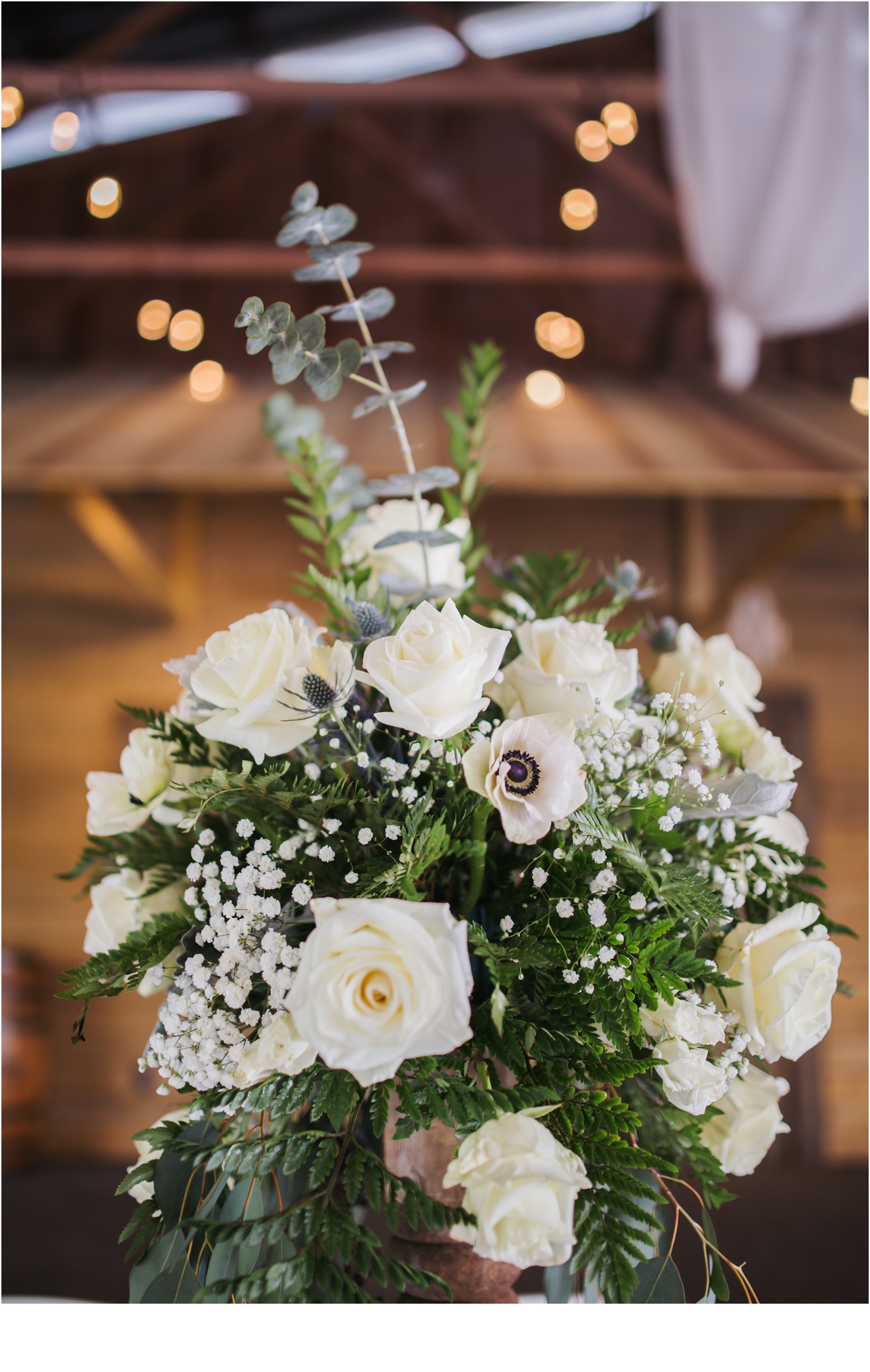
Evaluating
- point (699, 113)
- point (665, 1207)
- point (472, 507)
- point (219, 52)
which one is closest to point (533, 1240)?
point (665, 1207)

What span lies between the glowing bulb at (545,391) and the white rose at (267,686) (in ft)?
9.05

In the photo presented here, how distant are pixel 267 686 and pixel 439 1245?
0.44 m

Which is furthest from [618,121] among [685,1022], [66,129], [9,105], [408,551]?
[685,1022]

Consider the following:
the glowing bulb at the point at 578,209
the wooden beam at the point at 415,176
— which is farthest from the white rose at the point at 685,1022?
the glowing bulb at the point at 578,209

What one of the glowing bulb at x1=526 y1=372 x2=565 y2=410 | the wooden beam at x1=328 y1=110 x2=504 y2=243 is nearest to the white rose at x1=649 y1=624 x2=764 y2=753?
the glowing bulb at x1=526 y1=372 x2=565 y2=410

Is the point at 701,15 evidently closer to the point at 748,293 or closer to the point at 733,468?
the point at 748,293

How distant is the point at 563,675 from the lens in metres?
0.61

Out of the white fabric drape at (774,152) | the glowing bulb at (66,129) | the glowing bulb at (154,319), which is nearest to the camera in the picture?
the white fabric drape at (774,152)

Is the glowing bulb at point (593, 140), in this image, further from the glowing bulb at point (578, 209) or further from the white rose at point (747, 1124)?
the white rose at point (747, 1124)

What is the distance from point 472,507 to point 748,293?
195 cm

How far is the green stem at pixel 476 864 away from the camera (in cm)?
56

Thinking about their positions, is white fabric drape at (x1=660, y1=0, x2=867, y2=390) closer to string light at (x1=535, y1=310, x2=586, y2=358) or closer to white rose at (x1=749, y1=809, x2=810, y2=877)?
string light at (x1=535, y1=310, x2=586, y2=358)

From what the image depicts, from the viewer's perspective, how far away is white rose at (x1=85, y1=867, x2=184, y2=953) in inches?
26.9

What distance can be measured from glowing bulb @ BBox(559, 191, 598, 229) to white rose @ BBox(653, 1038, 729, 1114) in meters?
3.63
